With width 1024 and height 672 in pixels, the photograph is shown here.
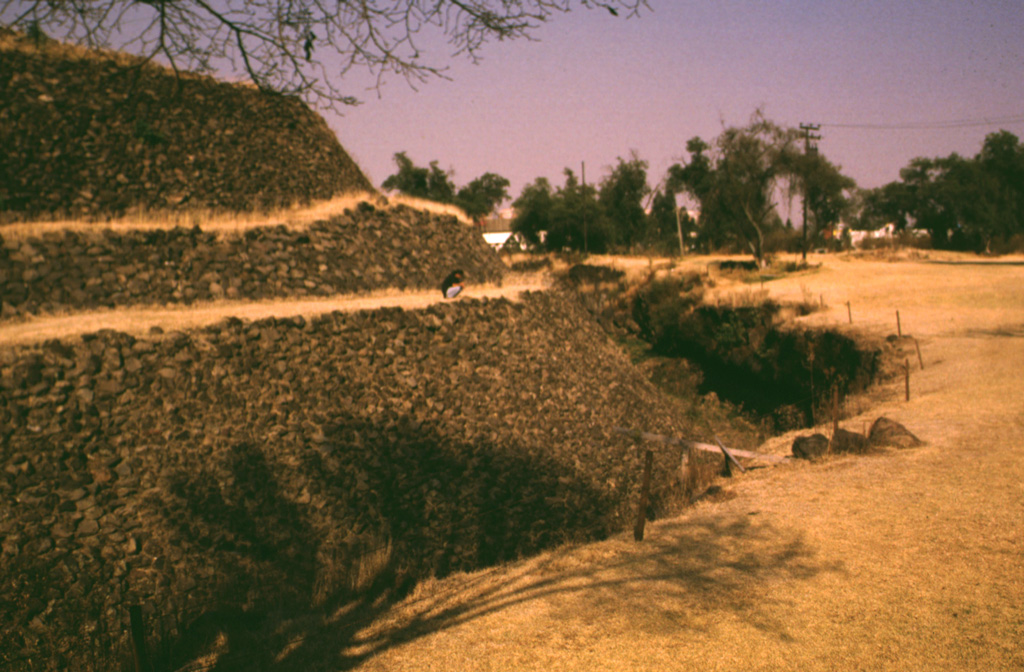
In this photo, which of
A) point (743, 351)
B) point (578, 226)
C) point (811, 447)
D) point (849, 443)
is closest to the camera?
point (849, 443)

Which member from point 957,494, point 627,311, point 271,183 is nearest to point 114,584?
point 957,494

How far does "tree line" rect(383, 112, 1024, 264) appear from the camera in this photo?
3906cm

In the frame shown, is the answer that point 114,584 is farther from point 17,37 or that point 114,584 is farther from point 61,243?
point 17,37

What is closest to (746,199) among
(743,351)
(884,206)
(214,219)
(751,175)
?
(751,175)

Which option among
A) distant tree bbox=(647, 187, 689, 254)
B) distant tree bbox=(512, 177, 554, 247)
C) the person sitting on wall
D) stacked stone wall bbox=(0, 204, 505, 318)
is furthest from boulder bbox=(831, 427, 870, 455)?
distant tree bbox=(647, 187, 689, 254)

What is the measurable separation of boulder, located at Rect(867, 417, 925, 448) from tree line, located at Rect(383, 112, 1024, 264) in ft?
94.9

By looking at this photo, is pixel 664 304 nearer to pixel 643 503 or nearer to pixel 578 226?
pixel 643 503

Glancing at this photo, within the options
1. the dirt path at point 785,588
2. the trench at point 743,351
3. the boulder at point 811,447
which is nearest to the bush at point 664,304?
the trench at point 743,351

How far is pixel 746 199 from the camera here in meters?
38.7

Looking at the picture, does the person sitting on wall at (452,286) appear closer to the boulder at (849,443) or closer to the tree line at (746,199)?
the boulder at (849,443)

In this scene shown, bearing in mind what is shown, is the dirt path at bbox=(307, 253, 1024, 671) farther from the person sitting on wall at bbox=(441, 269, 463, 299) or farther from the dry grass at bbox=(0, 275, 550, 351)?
the person sitting on wall at bbox=(441, 269, 463, 299)

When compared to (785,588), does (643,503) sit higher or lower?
higher

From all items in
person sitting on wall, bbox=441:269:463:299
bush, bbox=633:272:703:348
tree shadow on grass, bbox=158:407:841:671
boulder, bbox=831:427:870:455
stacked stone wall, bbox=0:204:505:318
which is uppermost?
stacked stone wall, bbox=0:204:505:318

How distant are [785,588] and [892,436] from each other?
5.40 metres
